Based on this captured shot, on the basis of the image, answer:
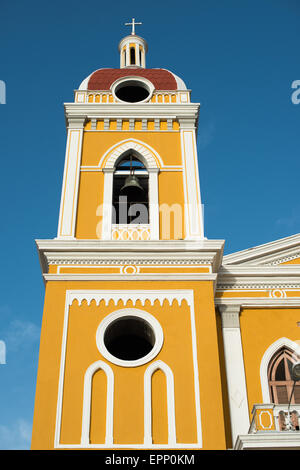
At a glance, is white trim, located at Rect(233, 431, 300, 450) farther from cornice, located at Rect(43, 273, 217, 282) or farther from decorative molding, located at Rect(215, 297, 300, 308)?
decorative molding, located at Rect(215, 297, 300, 308)

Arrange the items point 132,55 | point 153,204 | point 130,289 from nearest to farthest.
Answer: point 130,289
point 153,204
point 132,55

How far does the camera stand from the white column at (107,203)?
578 inches

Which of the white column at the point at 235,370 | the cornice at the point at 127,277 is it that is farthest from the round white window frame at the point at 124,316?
the white column at the point at 235,370

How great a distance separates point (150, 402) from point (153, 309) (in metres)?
2.04

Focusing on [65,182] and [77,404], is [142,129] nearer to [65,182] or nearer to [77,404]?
[65,182]

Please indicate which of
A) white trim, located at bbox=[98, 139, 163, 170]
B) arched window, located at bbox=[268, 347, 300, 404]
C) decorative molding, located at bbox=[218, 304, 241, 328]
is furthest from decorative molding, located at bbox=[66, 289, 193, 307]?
white trim, located at bbox=[98, 139, 163, 170]

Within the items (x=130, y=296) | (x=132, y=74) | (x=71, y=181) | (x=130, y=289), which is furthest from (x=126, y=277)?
(x=132, y=74)

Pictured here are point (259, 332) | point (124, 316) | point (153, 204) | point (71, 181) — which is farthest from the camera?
point (71, 181)

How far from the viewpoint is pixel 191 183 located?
15562mm

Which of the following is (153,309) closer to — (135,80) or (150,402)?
(150,402)

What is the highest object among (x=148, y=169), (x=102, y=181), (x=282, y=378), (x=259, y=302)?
(x=148, y=169)

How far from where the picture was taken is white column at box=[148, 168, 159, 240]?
14.7m

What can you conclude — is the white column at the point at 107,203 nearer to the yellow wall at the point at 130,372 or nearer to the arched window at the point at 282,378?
the yellow wall at the point at 130,372

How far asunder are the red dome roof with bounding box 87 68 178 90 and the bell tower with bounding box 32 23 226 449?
398 millimetres
